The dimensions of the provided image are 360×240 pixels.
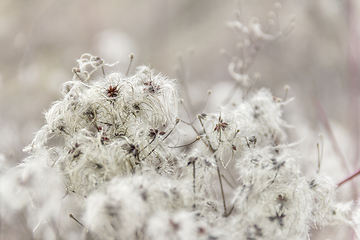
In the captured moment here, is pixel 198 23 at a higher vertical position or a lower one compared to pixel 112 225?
higher

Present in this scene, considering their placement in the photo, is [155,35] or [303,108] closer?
[303,108]

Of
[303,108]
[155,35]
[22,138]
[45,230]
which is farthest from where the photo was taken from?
[155,35]

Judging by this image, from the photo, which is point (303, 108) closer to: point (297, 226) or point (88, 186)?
point (297, 226)

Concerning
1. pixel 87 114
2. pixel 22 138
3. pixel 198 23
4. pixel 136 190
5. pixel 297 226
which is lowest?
pixel 297 226

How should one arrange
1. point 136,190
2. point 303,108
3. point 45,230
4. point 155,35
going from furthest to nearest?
point 155,35 < point 303,108 < point 45,230 < point 136,190

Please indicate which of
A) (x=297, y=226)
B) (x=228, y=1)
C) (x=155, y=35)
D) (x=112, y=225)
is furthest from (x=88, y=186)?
(x=228, y=1)
